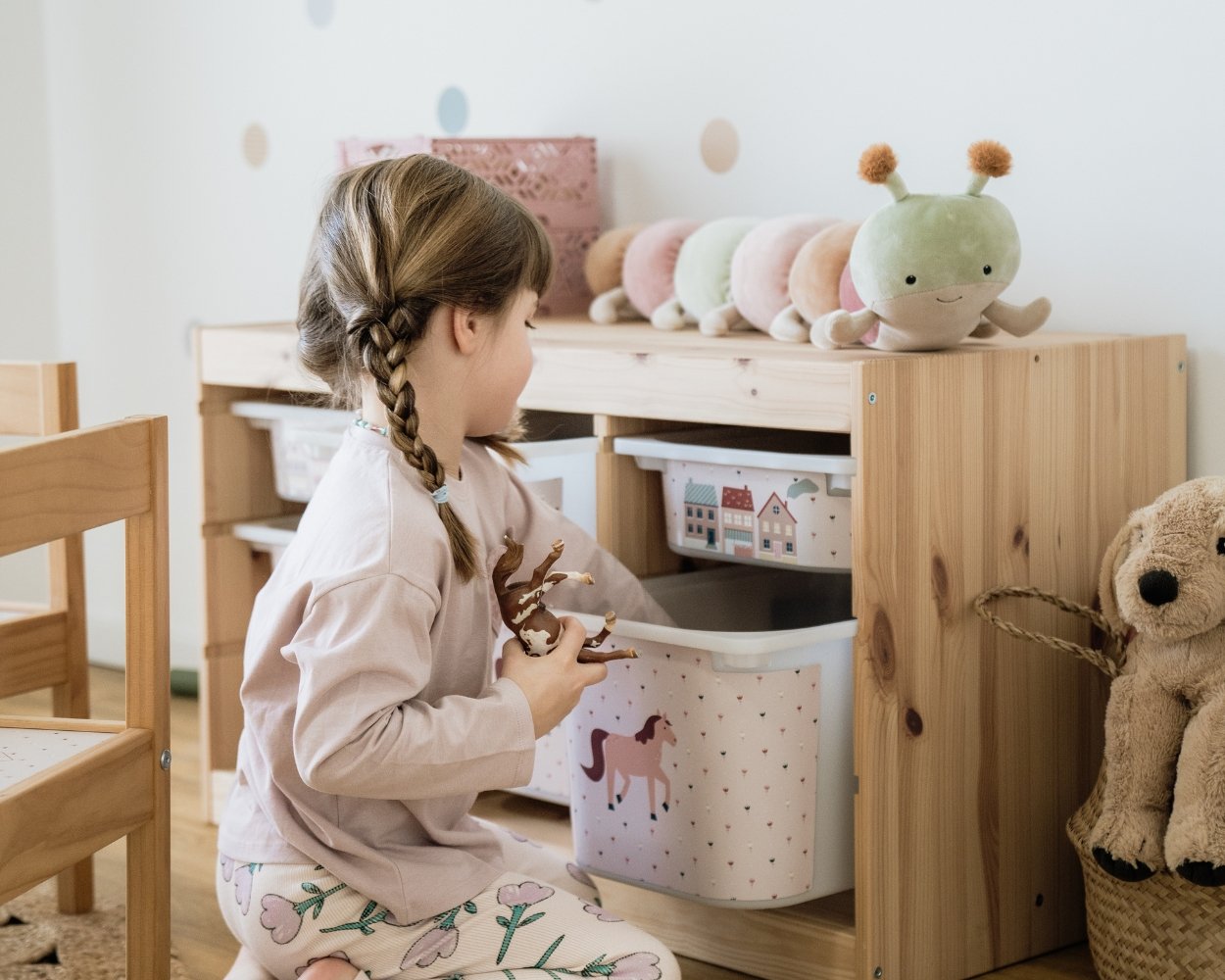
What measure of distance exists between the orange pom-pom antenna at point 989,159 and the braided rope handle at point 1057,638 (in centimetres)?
37

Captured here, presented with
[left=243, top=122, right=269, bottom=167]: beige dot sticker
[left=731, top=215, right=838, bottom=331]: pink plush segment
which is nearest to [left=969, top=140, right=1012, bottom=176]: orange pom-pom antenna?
[left=731, top=215, right=838, bottom=331]: pink plush segment

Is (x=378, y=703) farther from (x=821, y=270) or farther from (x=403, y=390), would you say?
(x=821, y=270)

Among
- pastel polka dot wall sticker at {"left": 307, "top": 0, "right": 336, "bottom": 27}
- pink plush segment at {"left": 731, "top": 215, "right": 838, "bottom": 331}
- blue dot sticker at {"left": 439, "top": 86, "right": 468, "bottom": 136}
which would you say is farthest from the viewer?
pastel polka dot wall sticker at {"left": 307, "top": 0, "right": 336, "bottom": 27}

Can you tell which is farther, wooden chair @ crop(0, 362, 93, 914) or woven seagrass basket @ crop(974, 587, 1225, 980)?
wooden chair @ crop(0, 362, 93, 914)

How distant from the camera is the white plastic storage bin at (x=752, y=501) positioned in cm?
129

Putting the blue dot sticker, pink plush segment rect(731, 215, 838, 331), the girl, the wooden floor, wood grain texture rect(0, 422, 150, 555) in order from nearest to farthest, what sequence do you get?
wood grain texture rect(0, 422, 150, 555), the girl, the wooden floor, pink plush segment rect(731, 215, 838, 331), the blue dot sticker

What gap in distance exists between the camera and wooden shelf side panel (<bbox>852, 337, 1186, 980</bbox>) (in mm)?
1265

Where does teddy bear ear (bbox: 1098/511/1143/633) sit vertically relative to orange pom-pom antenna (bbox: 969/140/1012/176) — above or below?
below

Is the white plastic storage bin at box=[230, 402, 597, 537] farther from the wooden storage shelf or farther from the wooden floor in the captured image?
the wooden floor

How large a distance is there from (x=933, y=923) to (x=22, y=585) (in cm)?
191

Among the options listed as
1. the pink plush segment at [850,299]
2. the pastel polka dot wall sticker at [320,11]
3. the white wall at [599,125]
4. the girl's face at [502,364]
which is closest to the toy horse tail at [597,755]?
the girl's face at [502,364]

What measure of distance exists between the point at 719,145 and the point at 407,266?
0.84 metres

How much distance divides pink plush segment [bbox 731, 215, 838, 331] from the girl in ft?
1.31

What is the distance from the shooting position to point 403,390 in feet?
3.72
